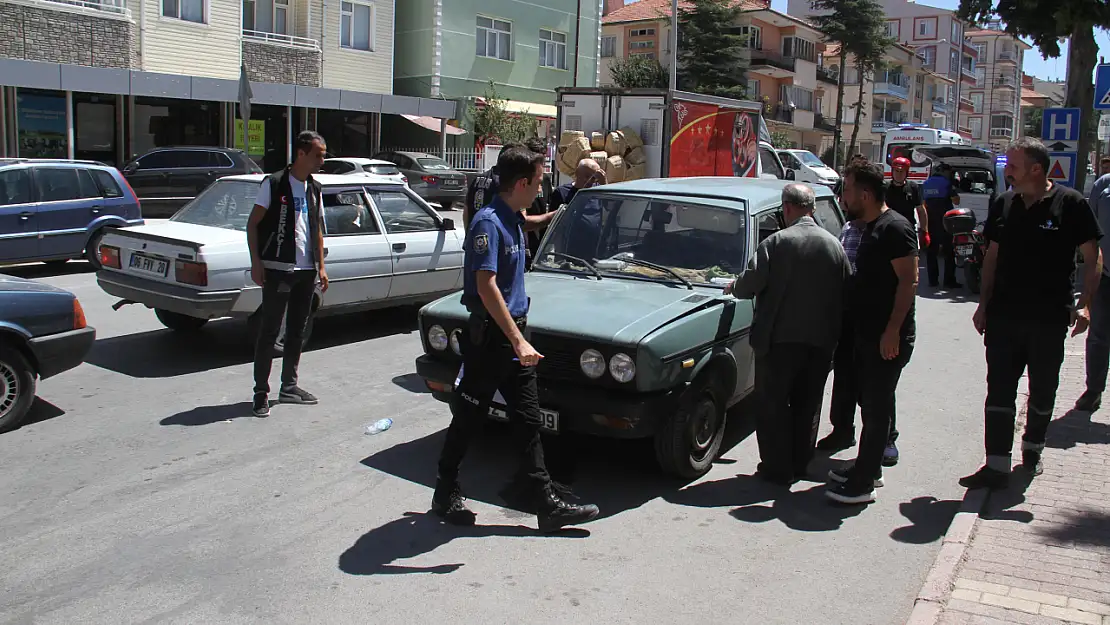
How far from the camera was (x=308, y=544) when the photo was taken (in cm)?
466

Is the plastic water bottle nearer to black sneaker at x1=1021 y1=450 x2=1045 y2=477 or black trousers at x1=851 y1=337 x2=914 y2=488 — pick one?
black trousers at x1=851 y1=337 x2=914 y2=488

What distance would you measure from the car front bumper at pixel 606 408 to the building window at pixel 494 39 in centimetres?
3179

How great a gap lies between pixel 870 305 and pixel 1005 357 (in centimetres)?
86

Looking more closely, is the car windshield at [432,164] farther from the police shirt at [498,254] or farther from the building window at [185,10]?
the police shirt at [498,254]

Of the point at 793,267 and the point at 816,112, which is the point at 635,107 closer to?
the point at 793,267

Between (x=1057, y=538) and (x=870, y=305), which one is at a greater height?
(x=870, y=305)

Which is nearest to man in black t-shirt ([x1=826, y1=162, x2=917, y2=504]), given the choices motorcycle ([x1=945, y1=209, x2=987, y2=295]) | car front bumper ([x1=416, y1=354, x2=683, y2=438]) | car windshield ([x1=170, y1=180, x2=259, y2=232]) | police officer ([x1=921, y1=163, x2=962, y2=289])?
car front bumper ([x1=416, y1=354, x2=683, y2=438])

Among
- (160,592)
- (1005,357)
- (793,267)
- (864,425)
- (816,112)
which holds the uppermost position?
(816,112)

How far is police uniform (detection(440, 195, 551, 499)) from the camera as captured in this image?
182 inches

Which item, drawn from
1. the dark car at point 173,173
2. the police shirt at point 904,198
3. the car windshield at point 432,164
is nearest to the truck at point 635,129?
the police shirt at point 904,198

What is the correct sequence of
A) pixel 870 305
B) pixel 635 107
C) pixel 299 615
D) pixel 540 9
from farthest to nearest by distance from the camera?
pixel 540 9
pixel 635 107
pixel 870 305
pixel 299 615

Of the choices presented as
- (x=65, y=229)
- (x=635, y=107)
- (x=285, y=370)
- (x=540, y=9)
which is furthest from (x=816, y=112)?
(x=285, y=370)

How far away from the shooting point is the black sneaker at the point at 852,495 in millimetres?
5359

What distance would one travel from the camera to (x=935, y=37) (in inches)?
3324
